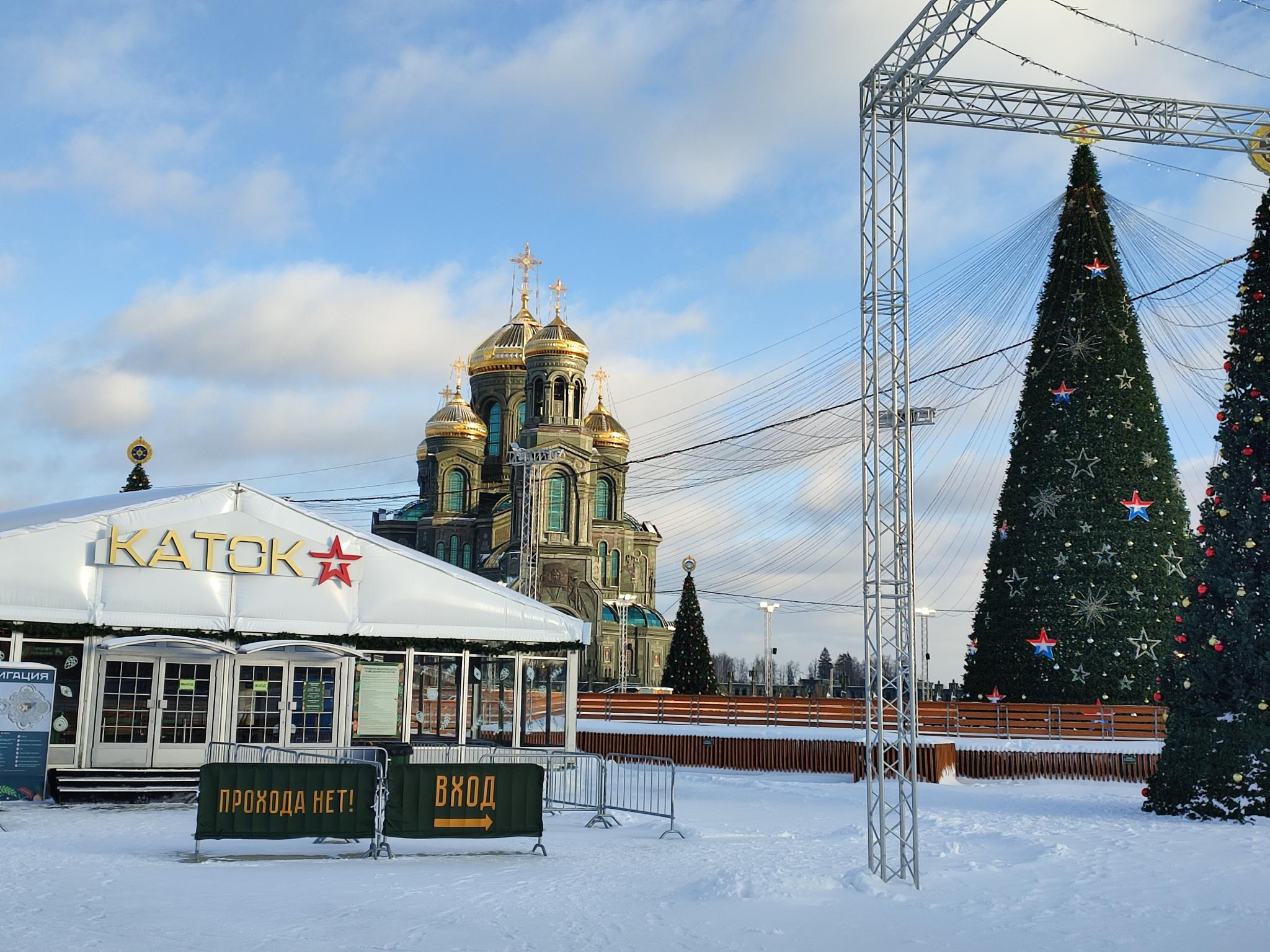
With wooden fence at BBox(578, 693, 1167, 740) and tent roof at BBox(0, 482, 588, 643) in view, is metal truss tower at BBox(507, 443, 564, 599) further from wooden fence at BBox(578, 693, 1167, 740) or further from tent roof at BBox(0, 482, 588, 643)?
tent roof at BBox(0, 482, 588, 643)

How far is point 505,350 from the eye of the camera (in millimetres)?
82938

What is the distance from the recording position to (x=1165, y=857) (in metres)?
14.6

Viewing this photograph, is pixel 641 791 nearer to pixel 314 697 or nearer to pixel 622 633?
pixel 314 697

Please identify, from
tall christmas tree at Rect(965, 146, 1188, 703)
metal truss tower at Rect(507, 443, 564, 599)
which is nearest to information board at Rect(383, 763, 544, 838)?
tall christmas tree at Rect(965, 146, 1188, 703)

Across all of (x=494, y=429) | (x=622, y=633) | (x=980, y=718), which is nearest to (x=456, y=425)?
(x=494, y=429)

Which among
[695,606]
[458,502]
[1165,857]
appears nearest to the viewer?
[1165,857]

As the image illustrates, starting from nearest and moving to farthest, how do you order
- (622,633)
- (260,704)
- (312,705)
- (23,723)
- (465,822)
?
(465,822)
(23,723)
(260,704)
(312,705)
(622,633)

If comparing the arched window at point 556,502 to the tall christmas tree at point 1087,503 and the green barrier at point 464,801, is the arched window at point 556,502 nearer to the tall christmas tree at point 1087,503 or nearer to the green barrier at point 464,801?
the tall christmas tree at point 1087,503

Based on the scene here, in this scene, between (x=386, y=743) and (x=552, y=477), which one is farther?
(x=552, y=477)

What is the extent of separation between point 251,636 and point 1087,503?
18.0 metres

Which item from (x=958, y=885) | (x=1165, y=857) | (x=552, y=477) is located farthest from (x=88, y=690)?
(x=552, y=477)

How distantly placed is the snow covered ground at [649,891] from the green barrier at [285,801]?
35 centimetres

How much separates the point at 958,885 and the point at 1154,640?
17474mm

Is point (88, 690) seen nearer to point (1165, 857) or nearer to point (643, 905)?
point (643, 905)
